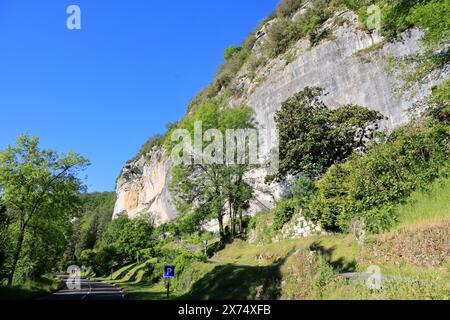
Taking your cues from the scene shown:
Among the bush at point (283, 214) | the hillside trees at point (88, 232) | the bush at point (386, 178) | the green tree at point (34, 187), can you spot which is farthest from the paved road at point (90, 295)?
the hillside trees at point (88, 232)

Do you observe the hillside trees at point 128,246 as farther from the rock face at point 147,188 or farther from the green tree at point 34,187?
the green tree at point 34,187

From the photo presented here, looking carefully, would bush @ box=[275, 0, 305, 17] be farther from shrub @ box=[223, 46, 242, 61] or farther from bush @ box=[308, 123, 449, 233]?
bush @ box=[308, 123, 449, 233]

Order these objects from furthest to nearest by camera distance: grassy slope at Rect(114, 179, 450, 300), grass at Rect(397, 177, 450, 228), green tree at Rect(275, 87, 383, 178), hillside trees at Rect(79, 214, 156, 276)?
hillside trees at Rect(79, 214, 156, 276), green tree at Rect(275, 87, 383, 178), grass at Rect(397, 177, 450, 228), grassy slope at Rect(114, 179, 450, 300)

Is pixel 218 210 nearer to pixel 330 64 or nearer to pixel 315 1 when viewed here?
pixel 330 64

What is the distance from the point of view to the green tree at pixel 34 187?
2273cm

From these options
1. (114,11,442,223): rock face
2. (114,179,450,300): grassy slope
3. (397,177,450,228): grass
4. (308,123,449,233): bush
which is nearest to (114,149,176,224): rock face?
(114,11,442,223): rock face

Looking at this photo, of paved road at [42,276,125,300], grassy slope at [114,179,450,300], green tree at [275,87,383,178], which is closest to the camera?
grassy slope at [114,179,450,300]

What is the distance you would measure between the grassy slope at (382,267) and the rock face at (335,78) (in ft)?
32.6

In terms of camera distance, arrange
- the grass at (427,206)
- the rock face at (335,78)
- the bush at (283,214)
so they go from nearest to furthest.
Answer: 1. the grass at (427,206)
2. the bush at (283,214)
3. the rock face at (335,78)

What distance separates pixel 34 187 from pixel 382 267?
75.9 feet

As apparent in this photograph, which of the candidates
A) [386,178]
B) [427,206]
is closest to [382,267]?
[427,206]

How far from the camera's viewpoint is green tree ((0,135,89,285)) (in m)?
22.7

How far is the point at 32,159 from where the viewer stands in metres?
24.0
